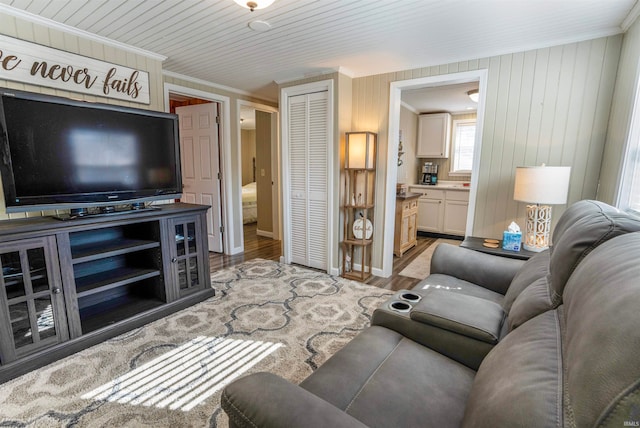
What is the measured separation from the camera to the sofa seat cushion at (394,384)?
3.17ft

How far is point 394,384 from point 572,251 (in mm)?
801

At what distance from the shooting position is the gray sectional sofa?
0.55 meters

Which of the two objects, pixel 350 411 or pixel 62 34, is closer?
Answer: pixel 350 411

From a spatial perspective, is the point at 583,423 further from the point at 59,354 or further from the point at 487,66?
the point at 487,66

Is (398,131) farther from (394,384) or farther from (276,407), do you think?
(276,407)

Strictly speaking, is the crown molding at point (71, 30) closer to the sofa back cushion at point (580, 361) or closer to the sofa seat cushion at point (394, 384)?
the sofa seat cushion at point (394, 384)

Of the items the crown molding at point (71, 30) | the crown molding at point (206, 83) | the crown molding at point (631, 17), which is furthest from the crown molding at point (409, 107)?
the crown molding at point (71, 30)

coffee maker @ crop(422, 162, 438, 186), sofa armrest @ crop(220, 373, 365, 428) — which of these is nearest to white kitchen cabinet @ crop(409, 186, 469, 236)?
coffee maker @ crop(422, 162, 438, 186)

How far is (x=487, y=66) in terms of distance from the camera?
9.21 ft

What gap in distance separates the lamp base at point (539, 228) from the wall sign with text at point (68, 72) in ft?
12.0

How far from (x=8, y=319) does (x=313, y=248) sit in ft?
8.93

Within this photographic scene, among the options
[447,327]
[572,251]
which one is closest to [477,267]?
[447,327]

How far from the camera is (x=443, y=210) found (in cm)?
546

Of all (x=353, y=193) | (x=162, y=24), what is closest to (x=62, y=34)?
(x=162, y=24)
